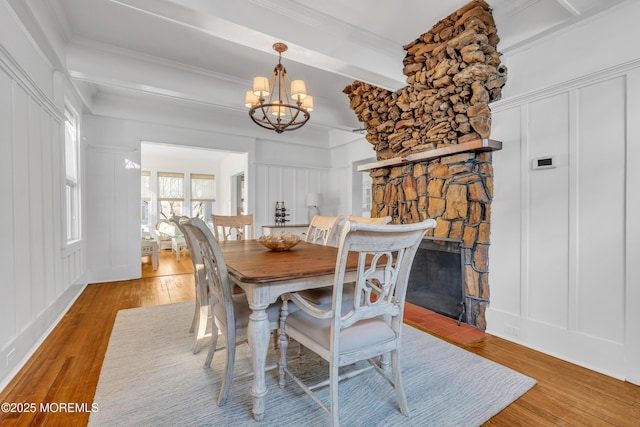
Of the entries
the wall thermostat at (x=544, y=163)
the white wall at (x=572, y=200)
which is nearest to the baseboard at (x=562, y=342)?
the white wall at (x=572, y=200)

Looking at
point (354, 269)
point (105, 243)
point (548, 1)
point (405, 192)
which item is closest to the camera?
point (354, 269)

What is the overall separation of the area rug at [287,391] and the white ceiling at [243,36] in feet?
8.13

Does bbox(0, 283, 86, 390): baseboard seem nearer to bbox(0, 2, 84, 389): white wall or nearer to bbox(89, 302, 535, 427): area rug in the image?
bbox(0, 2, 84, 389): white wall

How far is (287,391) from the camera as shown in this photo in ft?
5.82

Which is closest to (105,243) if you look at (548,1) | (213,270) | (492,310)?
(213,270)

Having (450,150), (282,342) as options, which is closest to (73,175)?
(282,342)

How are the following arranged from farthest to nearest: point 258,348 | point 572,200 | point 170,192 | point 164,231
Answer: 1. point 170,192
2. point 164,231
3. point 572,200
4. point 258,348

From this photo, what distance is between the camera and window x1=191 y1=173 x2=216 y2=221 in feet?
29.0

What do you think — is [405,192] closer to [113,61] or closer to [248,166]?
[248,166]

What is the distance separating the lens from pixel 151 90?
11.4 feet

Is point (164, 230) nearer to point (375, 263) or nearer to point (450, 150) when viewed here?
point (450, 150)

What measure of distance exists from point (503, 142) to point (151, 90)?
378 cm

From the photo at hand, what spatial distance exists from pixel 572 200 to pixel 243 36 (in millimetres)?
2833

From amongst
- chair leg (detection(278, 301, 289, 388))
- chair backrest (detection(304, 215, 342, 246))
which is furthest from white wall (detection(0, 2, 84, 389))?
chair backrest (detection(304, 215, 342, 246))
